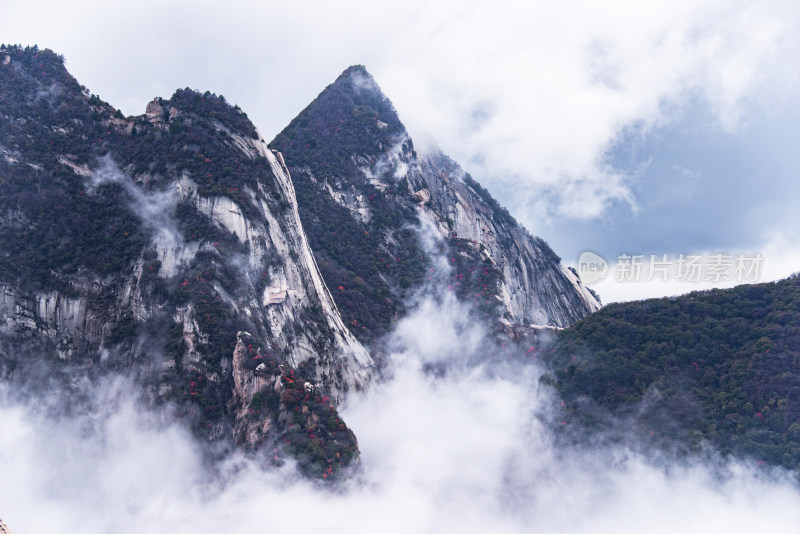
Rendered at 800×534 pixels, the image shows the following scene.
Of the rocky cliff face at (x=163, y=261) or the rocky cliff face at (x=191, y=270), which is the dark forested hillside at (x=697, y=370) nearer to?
the rocky cliff face at (x=191, y=270)

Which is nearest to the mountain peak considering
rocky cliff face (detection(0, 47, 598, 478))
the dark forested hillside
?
rocky cliff face (detection(0, 47, 598, 478))

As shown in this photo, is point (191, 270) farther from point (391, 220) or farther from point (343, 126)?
point (343, 126)

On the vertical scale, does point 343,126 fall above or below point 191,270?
above

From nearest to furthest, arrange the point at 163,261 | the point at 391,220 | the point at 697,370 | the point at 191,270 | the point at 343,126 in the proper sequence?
the point at 191,270
the point at 163,261
the point at 697,370
the point at 391,220
the point at 343,126

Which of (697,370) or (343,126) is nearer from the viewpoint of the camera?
(697,370)

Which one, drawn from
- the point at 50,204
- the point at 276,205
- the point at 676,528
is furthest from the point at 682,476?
the point at 50,204

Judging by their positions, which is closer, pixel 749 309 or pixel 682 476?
pixel 682 476

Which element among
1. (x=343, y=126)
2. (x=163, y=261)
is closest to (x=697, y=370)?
(x=163, y=261)

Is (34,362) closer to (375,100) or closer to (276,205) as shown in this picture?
(276,205)
